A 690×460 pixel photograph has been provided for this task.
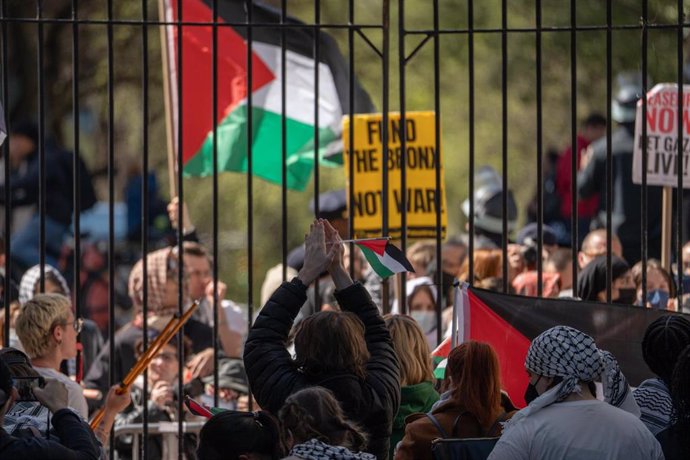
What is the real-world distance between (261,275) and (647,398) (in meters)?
19.4

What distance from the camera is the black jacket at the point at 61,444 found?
5471 millimetres

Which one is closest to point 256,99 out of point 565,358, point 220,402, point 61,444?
point 220,402

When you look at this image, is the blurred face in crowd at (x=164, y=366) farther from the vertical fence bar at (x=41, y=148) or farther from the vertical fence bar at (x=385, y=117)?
the vertical fence bar at (x=385, y=117)

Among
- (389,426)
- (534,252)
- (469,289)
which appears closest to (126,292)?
(534,252)

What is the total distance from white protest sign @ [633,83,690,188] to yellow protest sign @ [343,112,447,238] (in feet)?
4.49

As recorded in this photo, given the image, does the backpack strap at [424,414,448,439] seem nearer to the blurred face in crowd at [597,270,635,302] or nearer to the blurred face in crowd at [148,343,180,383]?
the blurred face in crowd at [148,343,180,383]

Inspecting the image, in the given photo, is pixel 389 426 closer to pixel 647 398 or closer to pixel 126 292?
pixel 647 398

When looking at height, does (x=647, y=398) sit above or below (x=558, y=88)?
below

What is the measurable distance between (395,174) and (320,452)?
4841 millimetres

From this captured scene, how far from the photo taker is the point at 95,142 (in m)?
24.1

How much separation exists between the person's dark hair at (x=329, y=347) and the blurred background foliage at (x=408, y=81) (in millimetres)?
13248

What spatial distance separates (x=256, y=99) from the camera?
11.6 metres

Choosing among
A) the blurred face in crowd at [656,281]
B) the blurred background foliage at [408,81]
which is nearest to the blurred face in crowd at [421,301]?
the blurred face in crowd at [656,281]

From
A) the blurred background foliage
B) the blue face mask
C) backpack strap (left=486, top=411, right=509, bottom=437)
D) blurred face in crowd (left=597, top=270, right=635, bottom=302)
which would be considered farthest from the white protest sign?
the blurred background foliage
